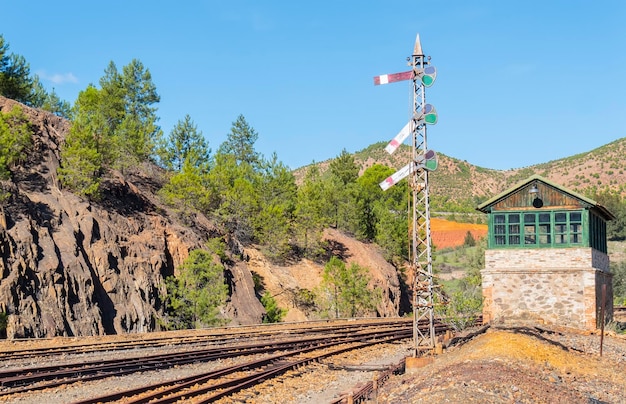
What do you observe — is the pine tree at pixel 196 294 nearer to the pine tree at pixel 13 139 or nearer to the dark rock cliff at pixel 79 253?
the dark rock cliff at pixel 79 253

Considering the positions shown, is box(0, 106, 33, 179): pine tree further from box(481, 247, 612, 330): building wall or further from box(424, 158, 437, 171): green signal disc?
box(481, 247, 612, 330): building wall

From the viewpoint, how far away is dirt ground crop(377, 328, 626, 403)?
1355cm

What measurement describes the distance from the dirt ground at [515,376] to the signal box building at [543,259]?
6.43 metres

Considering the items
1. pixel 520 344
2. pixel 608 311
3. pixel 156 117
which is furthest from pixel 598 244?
pixel 156 117

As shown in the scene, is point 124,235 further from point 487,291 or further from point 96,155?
point 487,291

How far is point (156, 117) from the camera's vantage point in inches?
2827

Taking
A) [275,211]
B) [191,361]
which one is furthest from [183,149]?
[191,361]

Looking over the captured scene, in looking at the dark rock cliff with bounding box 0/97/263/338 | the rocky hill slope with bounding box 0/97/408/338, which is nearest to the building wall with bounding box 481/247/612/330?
the rocky hill slope with bounding box 0/97/408/338

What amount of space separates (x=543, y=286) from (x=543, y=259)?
1257 millimetres

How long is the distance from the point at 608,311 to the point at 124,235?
90.5 ft

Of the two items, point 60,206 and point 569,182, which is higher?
point 569,182

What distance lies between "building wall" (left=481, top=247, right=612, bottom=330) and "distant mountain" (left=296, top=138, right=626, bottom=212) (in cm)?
10903

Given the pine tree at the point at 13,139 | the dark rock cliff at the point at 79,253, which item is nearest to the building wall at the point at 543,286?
the dark rock cliff at the point at 79,253

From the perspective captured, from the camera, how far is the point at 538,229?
31578 millimetres
